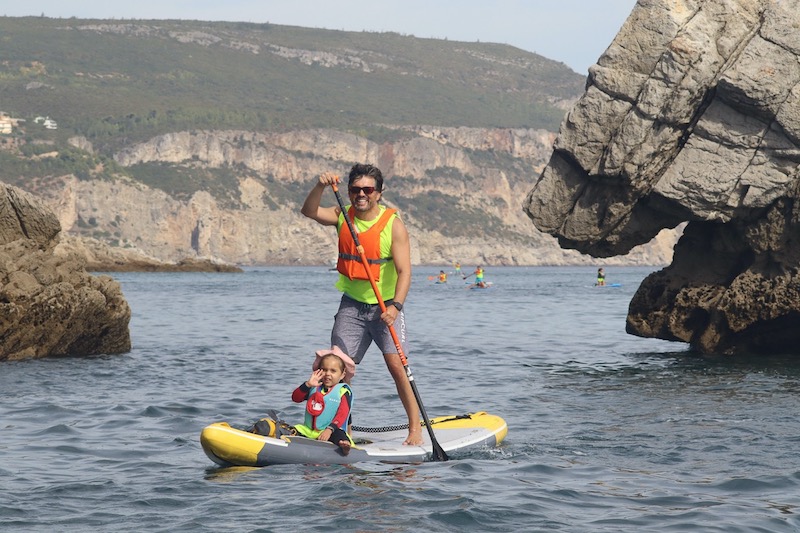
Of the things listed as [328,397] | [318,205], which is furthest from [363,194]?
[328,397]

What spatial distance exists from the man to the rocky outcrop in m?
10.2

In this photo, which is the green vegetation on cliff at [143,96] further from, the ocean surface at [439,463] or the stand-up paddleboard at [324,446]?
the stand-up paddleboard at [324,446]

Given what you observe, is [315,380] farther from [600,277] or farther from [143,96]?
[143,96]

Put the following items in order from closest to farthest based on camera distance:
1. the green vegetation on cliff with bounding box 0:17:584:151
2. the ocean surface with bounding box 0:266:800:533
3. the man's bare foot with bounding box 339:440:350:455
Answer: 1. the ocean surface with bounding box 0:266:800:533
2. the man's bare foot with bounding box 339:440:350:455
3. the green vegetation on cliff with bounding box 0:17:584:151

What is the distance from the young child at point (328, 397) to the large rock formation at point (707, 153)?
36.4 ft

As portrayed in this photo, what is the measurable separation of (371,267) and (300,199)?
6246 inches

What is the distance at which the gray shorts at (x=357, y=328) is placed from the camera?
10.8 m

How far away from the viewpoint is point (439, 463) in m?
10.8

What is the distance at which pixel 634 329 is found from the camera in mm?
22891

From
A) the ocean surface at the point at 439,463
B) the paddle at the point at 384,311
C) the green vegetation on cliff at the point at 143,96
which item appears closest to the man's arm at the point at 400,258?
the paddle at the point at 384,311

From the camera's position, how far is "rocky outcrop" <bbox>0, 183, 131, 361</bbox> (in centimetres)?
1933

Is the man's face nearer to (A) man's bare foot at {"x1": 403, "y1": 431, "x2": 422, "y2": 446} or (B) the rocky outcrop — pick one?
(A) man's bare foot at {"x1": 403, "y1": 431, "x2": 422, "y2": 446}

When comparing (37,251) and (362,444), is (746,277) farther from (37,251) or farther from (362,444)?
(37,251)

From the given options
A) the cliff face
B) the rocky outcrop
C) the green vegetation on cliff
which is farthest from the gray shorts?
the green vegetation on cliff
